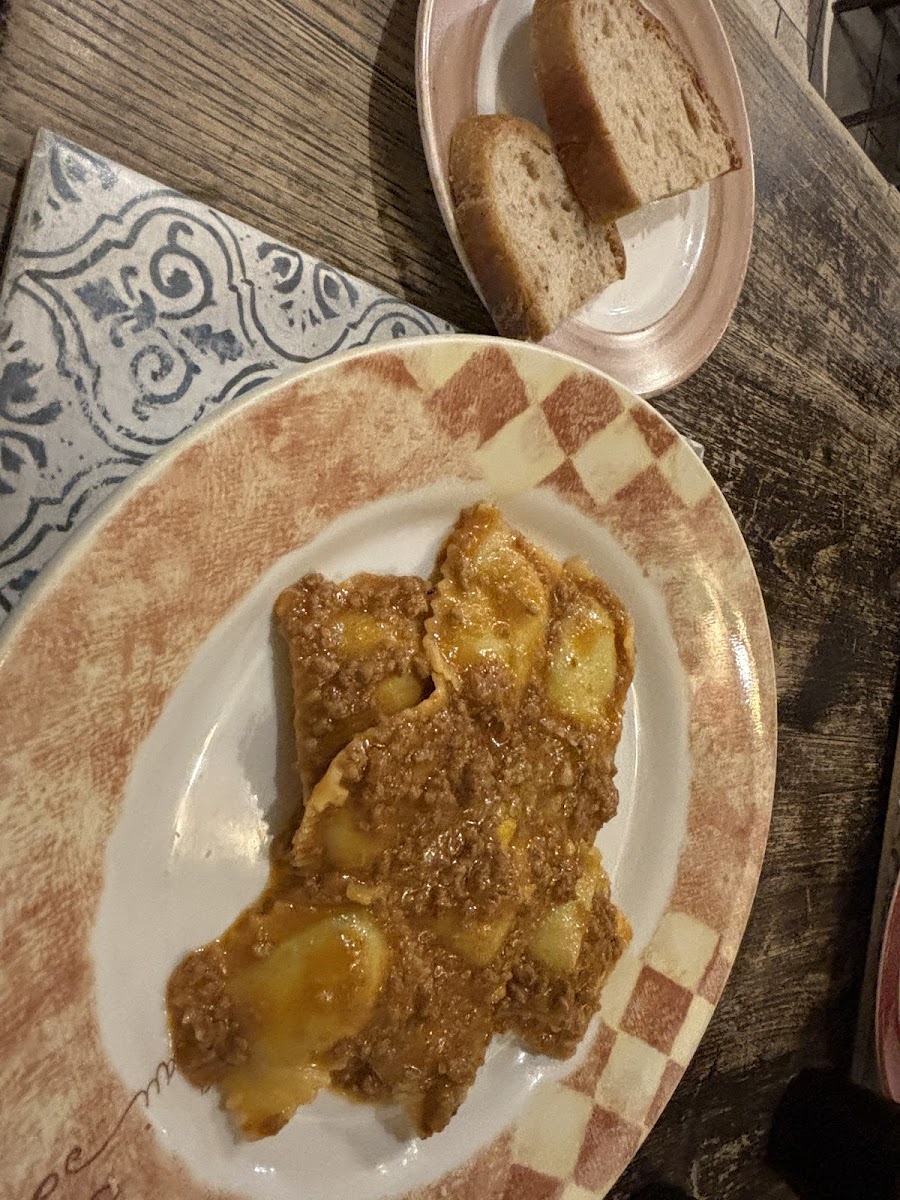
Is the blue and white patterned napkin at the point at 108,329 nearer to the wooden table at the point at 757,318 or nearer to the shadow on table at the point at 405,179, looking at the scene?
the wooden table at the point at 757,318

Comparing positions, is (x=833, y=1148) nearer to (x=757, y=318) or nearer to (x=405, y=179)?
(x=757, y=318)

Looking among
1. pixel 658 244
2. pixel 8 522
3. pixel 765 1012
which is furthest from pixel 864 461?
pixel 8 522

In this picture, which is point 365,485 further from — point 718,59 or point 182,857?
point 718,59

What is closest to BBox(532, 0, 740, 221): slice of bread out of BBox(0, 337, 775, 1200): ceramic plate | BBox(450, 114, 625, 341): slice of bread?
BBox(450, 114, 625, 341): slice of bread

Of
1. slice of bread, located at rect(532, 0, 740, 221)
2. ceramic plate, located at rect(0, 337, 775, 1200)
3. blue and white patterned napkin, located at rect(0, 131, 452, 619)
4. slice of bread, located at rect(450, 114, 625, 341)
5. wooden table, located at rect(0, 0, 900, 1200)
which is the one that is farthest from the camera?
slice of bread, located at rect(532, 0, 740, 221)

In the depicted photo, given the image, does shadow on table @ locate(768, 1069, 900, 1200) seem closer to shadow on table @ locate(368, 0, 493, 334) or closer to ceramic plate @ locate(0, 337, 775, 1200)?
ceramic plate @ locate(0, 337, 775, 1200)

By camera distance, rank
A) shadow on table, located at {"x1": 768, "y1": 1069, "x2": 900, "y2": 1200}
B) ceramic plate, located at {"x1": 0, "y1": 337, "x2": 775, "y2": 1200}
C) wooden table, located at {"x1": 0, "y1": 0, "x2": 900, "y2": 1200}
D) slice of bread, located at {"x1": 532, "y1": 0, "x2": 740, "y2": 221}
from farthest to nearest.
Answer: shadow on table, located at {"x1": 768, "y1": 1069, "x2": 900, "y2": 1200}, slice of bread, located at {"x1": 532, "y1": 0, "x2": 740, "y2": 221}, wooden table, located at {"x1": 0, "y1": 0, "x2": 900, "y2": 1200}, ceramic plate, located at {"x1": 0, "y1": 337, "x2": 775, "y2": 1200}
